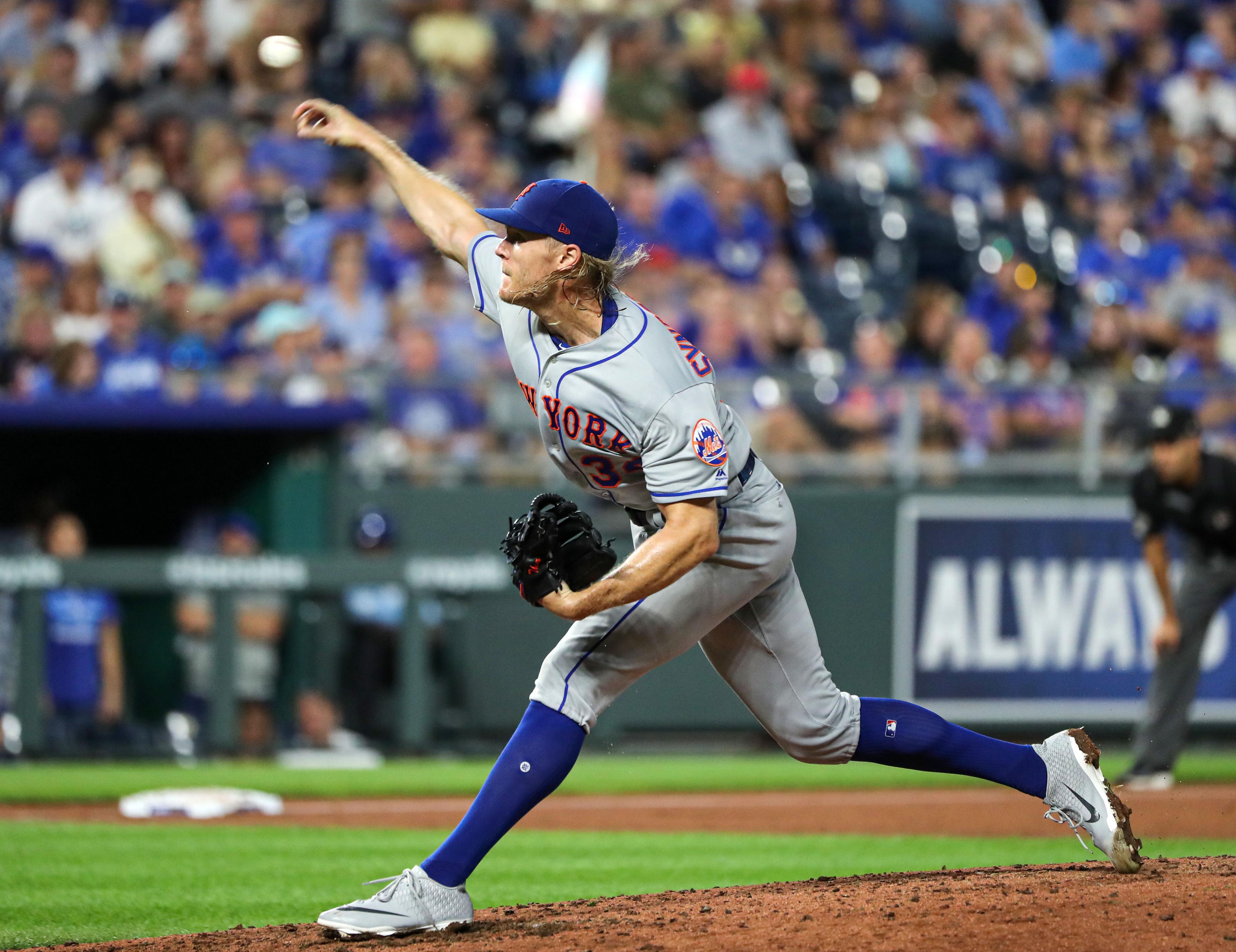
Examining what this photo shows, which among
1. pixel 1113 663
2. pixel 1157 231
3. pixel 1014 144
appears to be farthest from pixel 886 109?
pixel 1113 663

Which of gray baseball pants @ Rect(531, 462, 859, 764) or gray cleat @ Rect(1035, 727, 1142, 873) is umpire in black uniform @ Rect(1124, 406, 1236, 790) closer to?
gray cleat @ Rect(1035, 727, 1142, 873)

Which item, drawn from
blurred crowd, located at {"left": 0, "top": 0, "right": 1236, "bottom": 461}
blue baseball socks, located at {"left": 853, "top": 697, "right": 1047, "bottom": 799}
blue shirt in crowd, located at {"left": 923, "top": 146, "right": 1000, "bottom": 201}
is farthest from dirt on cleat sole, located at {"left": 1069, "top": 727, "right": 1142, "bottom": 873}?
blue shirt in crowd, located at {"left": 923, "top": 146, "right": 1000, "bottom": 201}

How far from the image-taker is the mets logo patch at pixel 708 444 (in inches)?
165

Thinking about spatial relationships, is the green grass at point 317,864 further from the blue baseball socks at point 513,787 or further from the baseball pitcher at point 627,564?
the baseball pitcher at point 627,564

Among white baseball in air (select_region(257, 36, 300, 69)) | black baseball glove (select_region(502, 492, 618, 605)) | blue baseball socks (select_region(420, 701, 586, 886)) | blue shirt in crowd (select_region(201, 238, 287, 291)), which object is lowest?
blue baseball socks (select_region(420, 701, 586, 886))

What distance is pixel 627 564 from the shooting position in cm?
416

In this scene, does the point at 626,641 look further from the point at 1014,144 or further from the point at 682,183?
the point at 1014,144

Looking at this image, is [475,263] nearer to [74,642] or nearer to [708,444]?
[708,444]

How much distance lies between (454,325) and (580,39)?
459 cm

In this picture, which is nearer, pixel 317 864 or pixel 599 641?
pixel 599 641

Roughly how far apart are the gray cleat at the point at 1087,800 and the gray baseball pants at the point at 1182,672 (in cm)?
413

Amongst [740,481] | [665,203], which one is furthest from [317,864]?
[665,203]

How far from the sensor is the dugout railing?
10.1m

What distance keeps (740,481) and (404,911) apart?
1.44 metres
